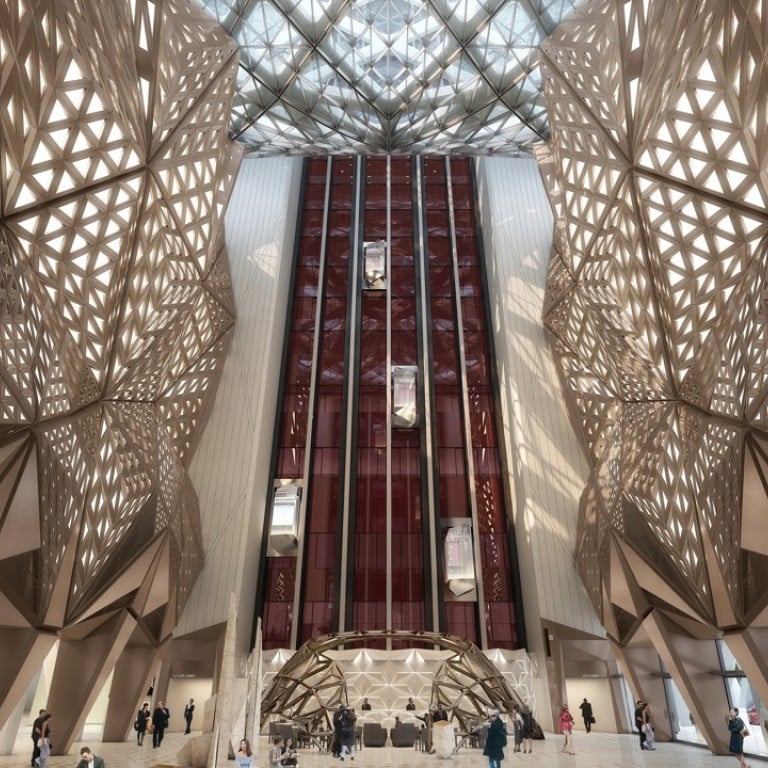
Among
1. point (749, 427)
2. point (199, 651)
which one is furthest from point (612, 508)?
point (199, 651)

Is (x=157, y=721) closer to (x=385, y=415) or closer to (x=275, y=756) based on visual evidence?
(x=275, y=756)

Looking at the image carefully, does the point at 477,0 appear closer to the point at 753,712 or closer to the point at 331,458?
the point at 331,458

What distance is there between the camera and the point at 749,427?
16.0 metres

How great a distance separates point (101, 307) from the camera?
58.9 feet

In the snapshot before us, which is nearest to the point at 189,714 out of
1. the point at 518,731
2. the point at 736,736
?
the point at 518,731

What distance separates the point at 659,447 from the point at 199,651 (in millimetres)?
21109

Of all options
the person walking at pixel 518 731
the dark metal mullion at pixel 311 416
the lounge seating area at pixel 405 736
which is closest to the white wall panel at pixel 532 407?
the lounge seating area at pixel 405 736

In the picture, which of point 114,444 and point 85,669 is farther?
point 85,669

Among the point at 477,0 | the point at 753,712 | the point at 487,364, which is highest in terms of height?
the point at 477,0

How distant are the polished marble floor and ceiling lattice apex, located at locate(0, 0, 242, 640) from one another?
14.4 ft

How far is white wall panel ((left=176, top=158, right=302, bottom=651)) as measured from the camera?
28.9 meters

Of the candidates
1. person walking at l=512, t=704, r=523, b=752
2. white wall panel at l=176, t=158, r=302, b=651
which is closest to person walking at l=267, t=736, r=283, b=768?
person walking at l=512, t=704, r=523, b=752

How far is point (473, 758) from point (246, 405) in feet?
67.6

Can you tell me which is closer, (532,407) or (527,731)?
(527,731)
